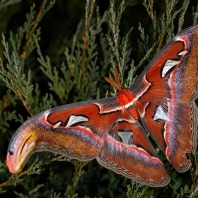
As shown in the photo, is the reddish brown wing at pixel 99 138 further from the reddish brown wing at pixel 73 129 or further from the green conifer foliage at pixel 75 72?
the green conifer foliage at pixel 75 72

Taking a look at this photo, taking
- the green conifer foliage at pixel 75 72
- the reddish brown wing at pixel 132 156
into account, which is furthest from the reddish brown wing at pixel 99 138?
the green conifer foliage at pixel 75 72

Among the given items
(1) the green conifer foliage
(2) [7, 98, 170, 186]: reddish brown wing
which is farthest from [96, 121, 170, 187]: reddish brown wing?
(1) the green conifer foliage

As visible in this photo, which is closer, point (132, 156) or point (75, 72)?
point (132, 156)

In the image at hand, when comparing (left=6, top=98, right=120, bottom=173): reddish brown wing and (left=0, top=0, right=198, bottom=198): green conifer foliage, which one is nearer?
(left=6, top=98, right=120, bottom=173): reddish brown wing

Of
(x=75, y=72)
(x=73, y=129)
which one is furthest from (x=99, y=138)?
(x=75, y=72)

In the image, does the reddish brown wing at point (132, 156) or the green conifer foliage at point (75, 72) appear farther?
the green conifer foliage at point (75, 72)

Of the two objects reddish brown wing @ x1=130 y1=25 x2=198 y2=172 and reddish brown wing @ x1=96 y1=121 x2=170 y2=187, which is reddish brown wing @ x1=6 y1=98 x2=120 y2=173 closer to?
reddish brown wing @ x1=96 y1=121 x2=170 y2=187

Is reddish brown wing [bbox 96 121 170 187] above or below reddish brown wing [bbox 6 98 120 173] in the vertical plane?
below

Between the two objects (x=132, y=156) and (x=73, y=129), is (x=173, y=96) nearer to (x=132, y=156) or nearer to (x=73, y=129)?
(x=132, y=156)
